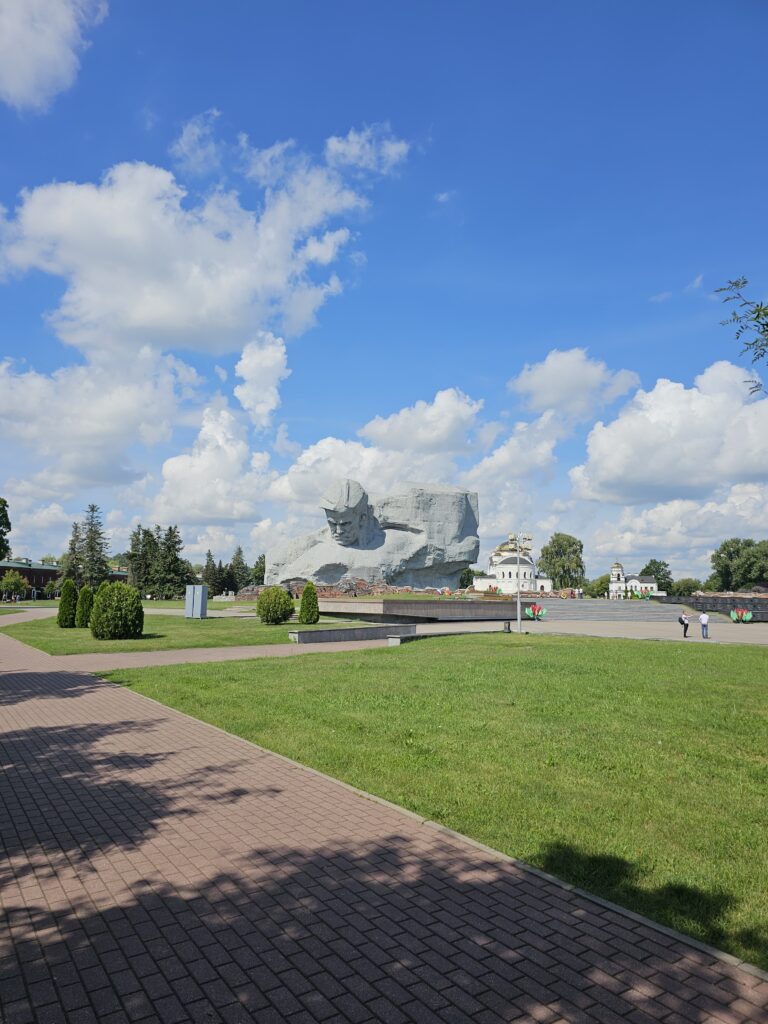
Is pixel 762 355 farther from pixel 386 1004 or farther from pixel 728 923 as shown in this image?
pixel 386 1004

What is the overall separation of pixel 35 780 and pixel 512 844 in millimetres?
4363

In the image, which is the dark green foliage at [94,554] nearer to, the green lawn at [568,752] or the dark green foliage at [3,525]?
the dark green foliage at [3,525]

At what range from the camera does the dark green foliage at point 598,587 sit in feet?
378

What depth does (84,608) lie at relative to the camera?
24.7 meters

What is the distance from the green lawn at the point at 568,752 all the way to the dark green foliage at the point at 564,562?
92.6 m

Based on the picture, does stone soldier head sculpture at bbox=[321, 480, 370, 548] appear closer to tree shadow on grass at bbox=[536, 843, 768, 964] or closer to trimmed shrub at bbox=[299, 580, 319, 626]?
trimmed shrub at bbox=[299, 580, 319, 626]

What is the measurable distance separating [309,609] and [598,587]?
98855 millimetres

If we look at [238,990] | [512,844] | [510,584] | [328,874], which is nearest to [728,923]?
[512,844]

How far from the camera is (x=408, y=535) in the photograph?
170ft

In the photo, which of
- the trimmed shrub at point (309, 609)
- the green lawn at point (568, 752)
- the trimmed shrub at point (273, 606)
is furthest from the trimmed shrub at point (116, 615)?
the green lawn at point (568, 752)

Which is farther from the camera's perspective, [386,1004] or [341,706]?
[341,706]

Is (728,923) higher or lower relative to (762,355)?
lower

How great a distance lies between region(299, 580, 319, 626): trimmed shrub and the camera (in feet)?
83.9

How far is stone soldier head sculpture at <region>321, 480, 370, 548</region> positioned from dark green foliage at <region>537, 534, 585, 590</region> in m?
61.4
